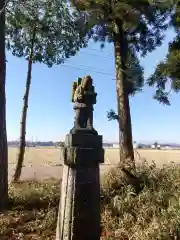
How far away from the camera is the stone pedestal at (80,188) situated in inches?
182

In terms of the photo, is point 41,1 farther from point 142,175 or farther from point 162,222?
point 162,222

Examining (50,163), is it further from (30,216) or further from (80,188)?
(80,188)

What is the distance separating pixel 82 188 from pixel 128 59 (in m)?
6.88

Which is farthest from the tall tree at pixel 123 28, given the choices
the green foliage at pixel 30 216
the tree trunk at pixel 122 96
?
the green foliage at pixel 30 216

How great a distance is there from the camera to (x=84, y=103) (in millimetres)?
4922

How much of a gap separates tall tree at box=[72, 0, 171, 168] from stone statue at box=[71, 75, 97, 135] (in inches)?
214

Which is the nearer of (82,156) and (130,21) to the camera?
(82,156)

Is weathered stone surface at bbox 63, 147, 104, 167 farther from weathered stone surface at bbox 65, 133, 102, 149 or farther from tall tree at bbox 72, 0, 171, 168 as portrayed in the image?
tall tree at bbox 72, 0, 171, 168

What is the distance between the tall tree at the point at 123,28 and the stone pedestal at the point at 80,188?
5503mm

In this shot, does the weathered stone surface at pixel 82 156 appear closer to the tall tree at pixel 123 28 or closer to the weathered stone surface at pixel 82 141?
the weathered stone surface at pixel 82 141

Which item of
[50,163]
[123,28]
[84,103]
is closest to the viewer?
[84,103]

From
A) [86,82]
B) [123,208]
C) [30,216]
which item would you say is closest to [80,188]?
[86,82]

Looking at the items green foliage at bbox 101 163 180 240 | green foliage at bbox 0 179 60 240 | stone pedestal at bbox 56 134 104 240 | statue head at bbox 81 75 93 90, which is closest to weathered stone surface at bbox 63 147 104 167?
stone pedestal at bbox 56 134 104 240

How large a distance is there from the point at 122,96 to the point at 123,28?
2.06 metres
